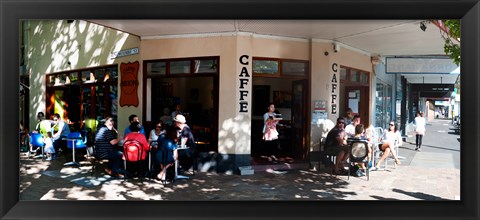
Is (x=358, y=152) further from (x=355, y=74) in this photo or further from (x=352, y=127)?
(x=355, y=74)

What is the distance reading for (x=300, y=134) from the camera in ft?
26.6

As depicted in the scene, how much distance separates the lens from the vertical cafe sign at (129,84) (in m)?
8.27

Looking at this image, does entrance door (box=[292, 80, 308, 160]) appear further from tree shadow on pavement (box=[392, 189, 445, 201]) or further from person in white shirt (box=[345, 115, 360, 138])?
tree shadow on pavement (box=[392, 189, 445, 201])

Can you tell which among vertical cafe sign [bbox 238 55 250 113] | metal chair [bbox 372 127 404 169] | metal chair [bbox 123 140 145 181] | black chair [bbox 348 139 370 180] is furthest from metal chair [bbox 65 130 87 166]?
metal chair [bbox 372 127 404 169]

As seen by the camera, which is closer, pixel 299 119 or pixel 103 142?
pixel 103 142

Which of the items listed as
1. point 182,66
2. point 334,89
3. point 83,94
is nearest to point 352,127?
point 334,89

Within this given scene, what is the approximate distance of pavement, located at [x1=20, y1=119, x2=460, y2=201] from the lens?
5465mm

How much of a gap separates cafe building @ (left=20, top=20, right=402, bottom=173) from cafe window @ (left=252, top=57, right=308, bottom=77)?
0.02 m

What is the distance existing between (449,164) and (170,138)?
5.81m

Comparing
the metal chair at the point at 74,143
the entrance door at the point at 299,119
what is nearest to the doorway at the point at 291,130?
the entrance door at the point at 299,119

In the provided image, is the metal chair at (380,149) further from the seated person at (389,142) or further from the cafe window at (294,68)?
the cafe window at (294,68)

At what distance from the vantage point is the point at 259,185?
20.5 feet

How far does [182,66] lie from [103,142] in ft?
7.41
